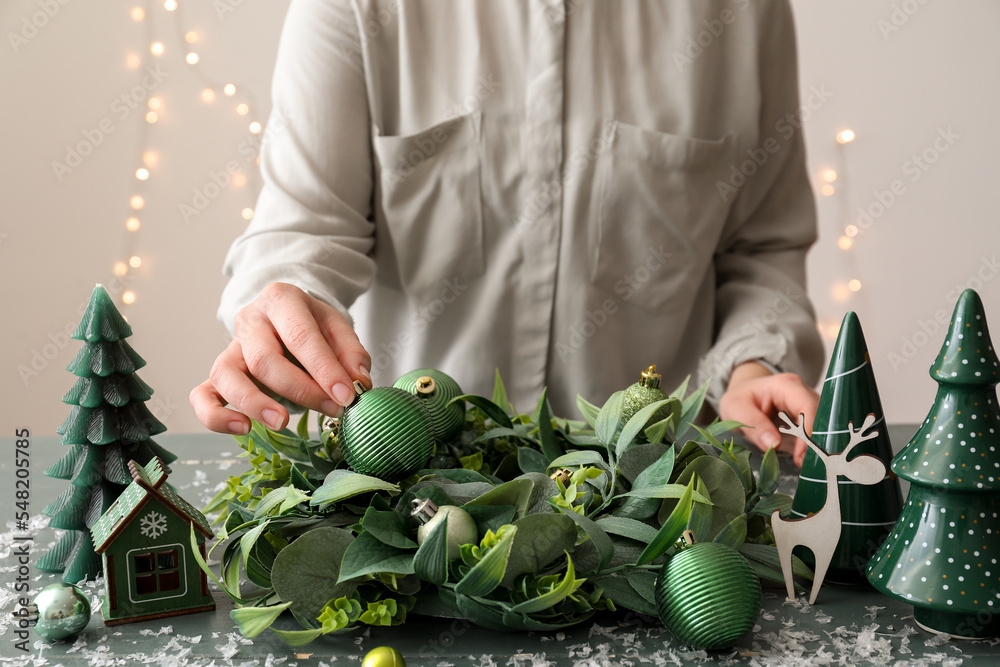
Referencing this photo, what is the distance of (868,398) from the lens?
0.55 meters

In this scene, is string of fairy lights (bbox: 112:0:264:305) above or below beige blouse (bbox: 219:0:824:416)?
above

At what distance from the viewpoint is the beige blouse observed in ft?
3.53

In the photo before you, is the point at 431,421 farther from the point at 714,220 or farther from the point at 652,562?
the point at 714,220

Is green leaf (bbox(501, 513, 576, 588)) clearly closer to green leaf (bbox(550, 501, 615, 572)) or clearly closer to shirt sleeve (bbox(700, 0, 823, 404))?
green leaf (bbox(550, 501, 615, 572))

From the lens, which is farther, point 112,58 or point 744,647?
point 112,58

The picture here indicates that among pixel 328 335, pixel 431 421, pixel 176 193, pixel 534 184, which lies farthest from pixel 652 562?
pixel 176 193

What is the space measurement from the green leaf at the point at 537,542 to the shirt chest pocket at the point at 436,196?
73cm

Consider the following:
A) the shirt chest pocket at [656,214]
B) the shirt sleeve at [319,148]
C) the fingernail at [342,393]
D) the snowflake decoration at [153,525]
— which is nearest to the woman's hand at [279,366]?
the fingernail at [342,393]

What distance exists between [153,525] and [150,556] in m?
0.02

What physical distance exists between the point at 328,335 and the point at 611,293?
61cm

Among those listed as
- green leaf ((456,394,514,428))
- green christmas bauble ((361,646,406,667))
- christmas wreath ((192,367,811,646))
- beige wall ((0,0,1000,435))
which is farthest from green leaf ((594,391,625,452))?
beige wall ((0,0,1000,435))

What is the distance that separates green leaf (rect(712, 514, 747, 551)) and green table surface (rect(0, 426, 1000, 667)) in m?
0.05

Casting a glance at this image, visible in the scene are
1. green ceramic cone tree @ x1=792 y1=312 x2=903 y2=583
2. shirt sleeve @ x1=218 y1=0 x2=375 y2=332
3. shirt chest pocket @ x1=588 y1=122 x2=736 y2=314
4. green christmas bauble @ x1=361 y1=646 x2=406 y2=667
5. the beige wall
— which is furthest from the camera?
the beige wall

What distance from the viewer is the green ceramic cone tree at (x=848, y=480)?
0.55 meters
